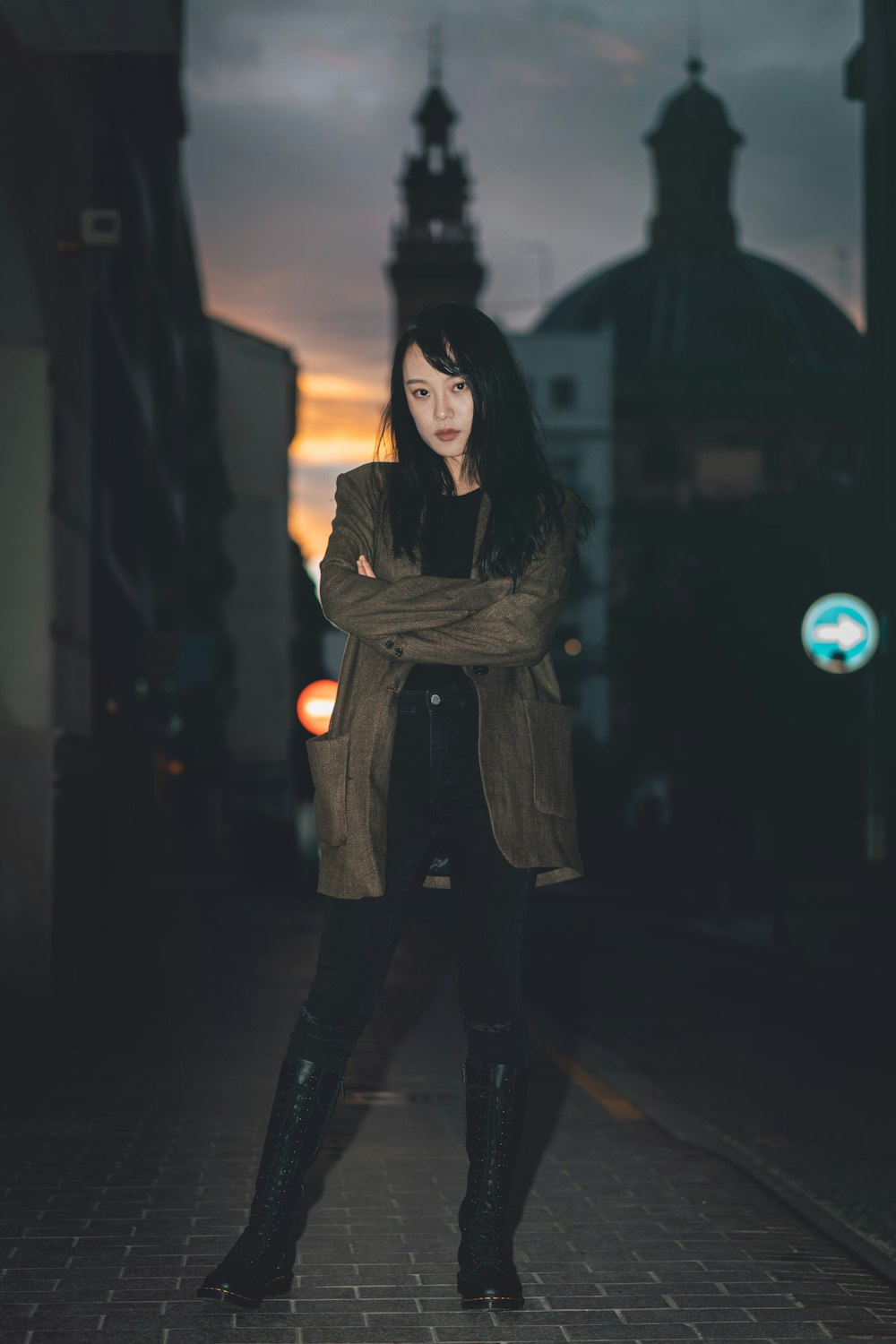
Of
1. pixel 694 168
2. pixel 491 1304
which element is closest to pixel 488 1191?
pixel 491 1304

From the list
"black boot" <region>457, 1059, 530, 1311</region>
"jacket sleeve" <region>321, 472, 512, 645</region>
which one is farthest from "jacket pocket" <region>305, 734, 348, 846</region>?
"black boot" <region>457, 1059, 530, 1311</region>

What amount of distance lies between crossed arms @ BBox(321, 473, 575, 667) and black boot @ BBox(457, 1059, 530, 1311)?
2.98 feet

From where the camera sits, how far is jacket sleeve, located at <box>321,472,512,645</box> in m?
4.16

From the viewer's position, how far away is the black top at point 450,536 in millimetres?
4367

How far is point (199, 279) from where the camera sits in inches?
2170

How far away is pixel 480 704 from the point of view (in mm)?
4227

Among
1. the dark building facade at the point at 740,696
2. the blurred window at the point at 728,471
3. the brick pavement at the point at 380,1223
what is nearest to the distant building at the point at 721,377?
the blurred window at the point at 728,471

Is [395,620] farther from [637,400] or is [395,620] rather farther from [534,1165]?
[637,400]

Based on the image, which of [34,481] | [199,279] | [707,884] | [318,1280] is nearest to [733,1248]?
[318,1280]

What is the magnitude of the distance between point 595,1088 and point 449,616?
178 inches

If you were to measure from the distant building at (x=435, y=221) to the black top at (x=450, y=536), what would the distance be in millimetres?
84085

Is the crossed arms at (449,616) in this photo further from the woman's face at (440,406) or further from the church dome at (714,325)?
the church dome at (714,325)

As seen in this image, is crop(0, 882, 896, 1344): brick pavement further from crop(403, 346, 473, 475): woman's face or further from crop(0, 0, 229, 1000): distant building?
crop(0, 0, 229, 1000): distant building

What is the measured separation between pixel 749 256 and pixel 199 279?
5105 cm
